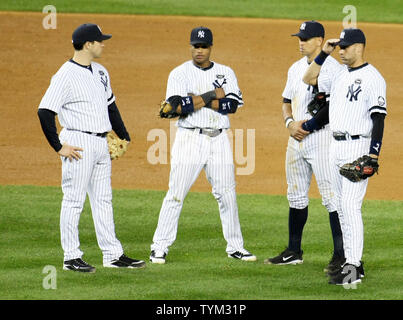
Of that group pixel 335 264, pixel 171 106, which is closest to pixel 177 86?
pixel 171 106

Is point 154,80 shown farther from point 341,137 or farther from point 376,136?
point 376,136

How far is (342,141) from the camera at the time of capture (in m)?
7.84

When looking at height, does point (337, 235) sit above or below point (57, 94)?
below

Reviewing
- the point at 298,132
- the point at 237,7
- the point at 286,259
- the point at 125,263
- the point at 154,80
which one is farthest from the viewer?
the point at 237,7

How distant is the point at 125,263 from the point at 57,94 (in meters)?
1.61

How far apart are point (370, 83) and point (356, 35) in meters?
0.42

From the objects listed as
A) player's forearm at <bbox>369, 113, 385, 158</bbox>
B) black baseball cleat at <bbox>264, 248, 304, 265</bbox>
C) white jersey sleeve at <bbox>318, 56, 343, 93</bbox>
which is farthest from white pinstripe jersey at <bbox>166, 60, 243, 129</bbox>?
player's forearm at <bbox>369, 113, 385, 158</bbox>

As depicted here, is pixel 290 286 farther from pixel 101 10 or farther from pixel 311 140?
pixel 101 10

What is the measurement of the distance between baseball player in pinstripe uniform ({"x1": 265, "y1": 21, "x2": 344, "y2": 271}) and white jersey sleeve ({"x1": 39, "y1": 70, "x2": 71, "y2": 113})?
2.04 m

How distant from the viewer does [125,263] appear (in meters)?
8.34

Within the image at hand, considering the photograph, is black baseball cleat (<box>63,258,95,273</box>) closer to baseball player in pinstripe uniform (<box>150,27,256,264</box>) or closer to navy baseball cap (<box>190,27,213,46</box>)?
baseball player in pinstripe uniform (<box>150,27,256,264</box>)

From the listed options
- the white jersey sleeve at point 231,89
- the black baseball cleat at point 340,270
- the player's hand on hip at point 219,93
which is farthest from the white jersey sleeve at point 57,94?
the black baseball cleat at point 340,270

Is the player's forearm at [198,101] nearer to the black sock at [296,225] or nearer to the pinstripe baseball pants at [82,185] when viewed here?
the pinstripe baseball pants at [82,185]

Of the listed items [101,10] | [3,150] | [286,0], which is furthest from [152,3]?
[3,150]
